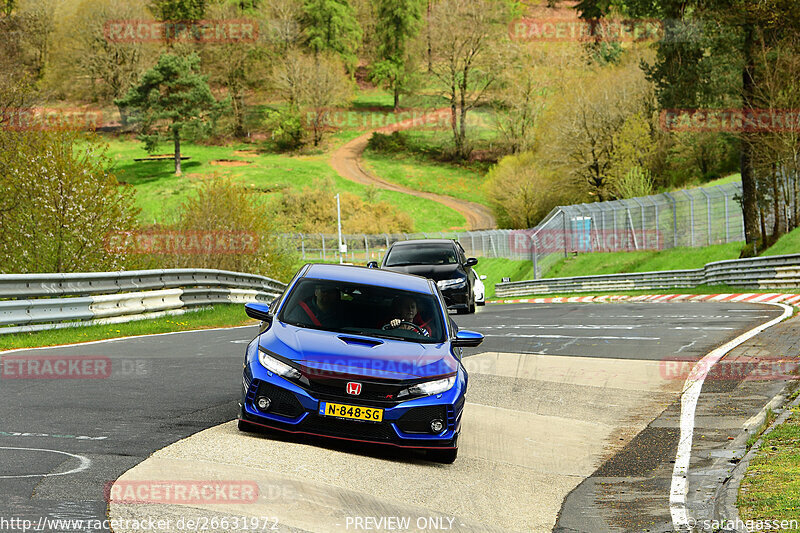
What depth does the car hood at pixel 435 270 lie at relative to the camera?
2100 cm

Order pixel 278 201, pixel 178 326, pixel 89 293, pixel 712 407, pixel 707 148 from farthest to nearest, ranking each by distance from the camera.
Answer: pixel 278 201 < pixel 707 148 < pixel 178 326 < pixel 89 293 < pixel 712 407

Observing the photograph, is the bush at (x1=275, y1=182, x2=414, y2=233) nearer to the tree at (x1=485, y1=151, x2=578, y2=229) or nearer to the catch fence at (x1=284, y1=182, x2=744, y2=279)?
the tree at (x1=485, y1=151, x2=578, y2=229)

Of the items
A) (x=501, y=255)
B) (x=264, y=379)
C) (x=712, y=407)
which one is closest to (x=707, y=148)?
(x=501, y=255)

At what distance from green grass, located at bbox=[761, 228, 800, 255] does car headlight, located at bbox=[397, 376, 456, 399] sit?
2920cm

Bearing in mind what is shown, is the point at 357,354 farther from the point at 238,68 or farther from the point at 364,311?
the point at 238,68

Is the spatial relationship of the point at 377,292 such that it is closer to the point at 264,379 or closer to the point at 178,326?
the point at 264,379

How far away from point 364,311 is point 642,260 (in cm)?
4042

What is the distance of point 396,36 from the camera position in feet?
428

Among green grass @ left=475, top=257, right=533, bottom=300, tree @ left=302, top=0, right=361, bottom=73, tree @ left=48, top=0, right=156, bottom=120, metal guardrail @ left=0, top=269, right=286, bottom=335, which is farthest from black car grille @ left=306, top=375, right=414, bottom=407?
tree @ left=302, top=0, right=361, bottom=73

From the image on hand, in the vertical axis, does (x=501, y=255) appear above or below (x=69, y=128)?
below

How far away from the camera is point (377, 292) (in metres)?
8.87

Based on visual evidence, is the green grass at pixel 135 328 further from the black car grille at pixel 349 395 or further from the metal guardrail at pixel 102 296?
the black car grille at pixel 349 395

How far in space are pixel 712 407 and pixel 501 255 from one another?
185 feet

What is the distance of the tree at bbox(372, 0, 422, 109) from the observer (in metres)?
128
